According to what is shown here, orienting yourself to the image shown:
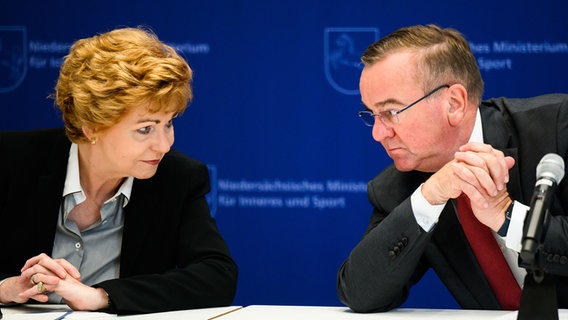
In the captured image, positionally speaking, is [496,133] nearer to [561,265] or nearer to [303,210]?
[561,265]

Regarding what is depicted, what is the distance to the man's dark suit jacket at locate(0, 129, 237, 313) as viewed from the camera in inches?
118

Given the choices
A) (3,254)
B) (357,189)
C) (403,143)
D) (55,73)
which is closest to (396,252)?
(403,143)

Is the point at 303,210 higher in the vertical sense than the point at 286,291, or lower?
higher

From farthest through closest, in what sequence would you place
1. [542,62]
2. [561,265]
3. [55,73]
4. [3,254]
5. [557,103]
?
[55,73] < [542,62] < [3,254] < [557,103] < [561,265]

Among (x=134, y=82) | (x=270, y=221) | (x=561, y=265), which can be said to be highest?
(x=134, y=82)

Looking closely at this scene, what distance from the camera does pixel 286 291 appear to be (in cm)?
486

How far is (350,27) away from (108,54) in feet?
6.68

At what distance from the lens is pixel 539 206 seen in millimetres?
1838

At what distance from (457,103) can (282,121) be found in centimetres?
206

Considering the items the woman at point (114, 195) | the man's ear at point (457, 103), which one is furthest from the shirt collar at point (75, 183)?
the man's ear at point (457, 103)

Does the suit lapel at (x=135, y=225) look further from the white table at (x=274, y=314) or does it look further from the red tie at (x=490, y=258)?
the red tie at (x=490, y=258)

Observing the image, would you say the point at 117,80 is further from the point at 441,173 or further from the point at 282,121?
the point at 282,121

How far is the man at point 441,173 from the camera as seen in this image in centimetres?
263

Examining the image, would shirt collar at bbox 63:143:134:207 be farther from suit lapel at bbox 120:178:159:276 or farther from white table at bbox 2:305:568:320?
white table at bbox 2:305:568:320
